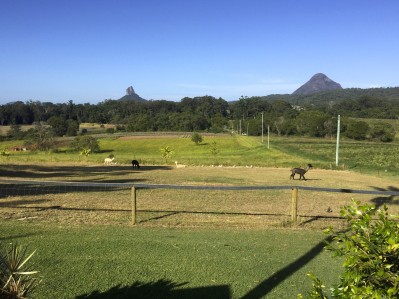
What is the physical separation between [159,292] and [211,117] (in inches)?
5830

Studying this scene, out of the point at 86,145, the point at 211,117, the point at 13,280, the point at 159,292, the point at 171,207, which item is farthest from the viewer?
the point at 211,117

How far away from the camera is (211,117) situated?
153m

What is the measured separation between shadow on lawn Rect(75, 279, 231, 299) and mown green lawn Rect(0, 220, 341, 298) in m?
0.01

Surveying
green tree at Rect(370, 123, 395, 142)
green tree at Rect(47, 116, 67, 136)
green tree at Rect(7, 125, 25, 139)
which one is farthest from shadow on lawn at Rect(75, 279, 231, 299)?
green tree at Rect(47, 116, 67, 136)

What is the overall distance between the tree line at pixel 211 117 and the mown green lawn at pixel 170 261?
79.8 meters

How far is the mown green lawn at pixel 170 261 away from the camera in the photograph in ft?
19.3

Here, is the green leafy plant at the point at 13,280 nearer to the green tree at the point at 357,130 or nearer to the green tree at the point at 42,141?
the green tree at the point at 42,141

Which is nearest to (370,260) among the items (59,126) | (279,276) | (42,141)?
(279,276)

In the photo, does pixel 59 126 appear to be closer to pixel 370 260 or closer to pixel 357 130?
pixel 357 130

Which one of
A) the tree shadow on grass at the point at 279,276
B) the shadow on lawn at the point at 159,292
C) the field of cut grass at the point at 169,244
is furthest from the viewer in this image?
the field of cut grass at the point at 169,244

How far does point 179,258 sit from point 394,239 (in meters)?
5.46

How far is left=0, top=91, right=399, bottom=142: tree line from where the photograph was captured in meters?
104

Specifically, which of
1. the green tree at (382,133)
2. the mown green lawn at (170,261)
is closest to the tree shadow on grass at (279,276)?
the mown green lawn at (170,261)

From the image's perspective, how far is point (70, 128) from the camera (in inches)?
4230
